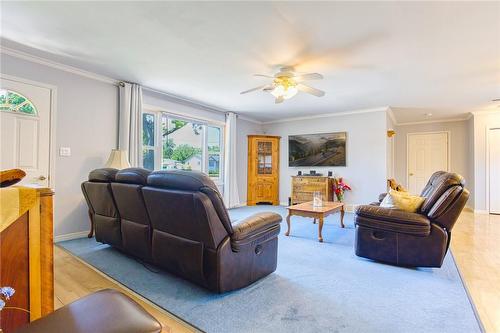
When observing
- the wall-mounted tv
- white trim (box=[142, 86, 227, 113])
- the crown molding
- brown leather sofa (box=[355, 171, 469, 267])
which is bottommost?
brown leather sofa (box=[355, 171, 469, 267])

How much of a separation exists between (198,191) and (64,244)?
2.64 meters

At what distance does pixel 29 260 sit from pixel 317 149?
6215 millimetres

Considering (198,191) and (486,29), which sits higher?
(486,29)

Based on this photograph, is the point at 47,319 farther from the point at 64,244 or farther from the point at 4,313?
the point at 64,244

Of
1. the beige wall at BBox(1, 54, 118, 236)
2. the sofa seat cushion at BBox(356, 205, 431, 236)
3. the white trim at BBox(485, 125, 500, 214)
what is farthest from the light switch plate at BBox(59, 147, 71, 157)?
the white trim at BBox(485, 125, 500, 214)

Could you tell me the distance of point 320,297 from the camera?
207cm

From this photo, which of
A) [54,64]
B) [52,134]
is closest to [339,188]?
[52,134]

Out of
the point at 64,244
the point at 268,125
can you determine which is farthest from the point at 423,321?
the point at 268,125

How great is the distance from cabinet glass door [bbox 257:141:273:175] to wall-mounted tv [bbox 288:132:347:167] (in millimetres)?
522

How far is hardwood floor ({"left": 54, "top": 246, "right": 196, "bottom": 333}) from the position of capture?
69.8 inches

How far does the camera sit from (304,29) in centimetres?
253

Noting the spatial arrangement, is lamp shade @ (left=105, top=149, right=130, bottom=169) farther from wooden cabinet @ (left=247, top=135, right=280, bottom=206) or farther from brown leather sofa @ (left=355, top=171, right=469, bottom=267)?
wooden cabinet @ (left=247, top=135, right=280, bottom=206)

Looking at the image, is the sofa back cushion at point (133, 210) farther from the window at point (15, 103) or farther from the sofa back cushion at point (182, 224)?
the window at point (15, 103)

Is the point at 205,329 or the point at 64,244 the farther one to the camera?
the point at 64,244
